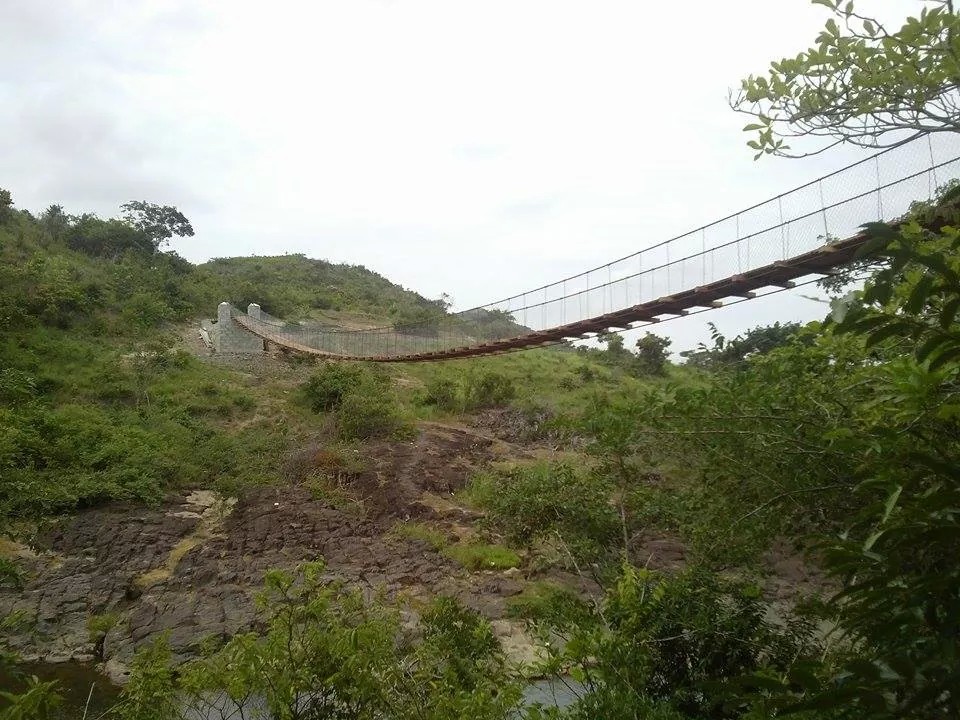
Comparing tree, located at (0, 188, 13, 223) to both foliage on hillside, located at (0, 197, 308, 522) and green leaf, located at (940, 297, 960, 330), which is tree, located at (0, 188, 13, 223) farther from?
green leaf, located at (940, 297, 960, 330)

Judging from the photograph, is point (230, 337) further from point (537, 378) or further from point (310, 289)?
point (310, 289)

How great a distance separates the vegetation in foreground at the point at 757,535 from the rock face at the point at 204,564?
7.04ft

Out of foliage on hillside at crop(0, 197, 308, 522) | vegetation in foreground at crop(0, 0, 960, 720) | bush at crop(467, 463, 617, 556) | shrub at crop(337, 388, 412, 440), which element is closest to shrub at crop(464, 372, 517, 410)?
shrub at crop(337, 388, 412, 440)

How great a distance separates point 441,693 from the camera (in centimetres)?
294

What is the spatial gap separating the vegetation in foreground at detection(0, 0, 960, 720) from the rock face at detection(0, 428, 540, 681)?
2145 millimetres

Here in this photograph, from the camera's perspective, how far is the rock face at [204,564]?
6848mm

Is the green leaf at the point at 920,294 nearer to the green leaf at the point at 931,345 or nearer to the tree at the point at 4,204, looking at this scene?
the green leaf at the point at 931,345

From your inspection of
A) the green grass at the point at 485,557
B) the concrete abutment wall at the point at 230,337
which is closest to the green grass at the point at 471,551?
the green grass at the point at 485,557

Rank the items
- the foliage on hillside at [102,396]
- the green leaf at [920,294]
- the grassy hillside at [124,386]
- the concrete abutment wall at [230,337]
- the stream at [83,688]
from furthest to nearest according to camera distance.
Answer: the concrete abutment wall at [230,337]
the grassy hillside at [124,386]
the foliage on hillside at [102,396]
the stream at [83,688]
the green leaf at [920,294]

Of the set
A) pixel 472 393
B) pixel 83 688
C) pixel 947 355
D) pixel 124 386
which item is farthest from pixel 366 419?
pixel 947 355

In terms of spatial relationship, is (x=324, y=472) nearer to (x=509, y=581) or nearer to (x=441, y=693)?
(x=509, y=581)

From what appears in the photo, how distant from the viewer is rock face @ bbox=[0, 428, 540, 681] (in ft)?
22.5

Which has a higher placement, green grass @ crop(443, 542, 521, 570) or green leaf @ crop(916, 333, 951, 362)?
green leaf @ crop(916, 333, 951, 362)

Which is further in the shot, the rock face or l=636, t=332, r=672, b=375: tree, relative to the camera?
l=636, t=332, r=672, b=375: tree
